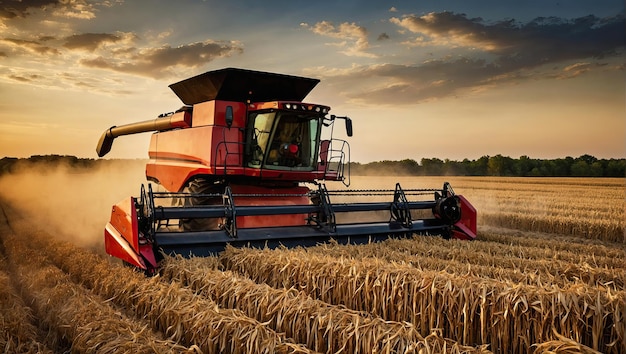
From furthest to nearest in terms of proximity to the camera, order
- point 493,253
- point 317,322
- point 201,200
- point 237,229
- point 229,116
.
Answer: point 201,200 → point 229,116 → point 237,229 → point 493,253 → point 317,322

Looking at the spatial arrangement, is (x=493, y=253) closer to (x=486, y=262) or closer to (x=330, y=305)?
(x=486, y=262)

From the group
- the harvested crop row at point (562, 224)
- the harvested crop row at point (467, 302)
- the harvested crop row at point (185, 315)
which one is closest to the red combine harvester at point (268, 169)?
the harvested crop row at point (185, 315)

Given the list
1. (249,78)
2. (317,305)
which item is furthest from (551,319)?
(249,78)

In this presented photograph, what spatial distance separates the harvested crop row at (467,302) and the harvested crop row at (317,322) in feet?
1.07

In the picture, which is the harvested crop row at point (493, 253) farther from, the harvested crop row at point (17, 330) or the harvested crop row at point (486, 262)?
the harvested crop row at point (17, 330)

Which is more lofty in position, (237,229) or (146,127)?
(146,127)

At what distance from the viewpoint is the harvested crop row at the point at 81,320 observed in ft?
11.6

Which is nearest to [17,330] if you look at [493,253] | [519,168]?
[493,253]

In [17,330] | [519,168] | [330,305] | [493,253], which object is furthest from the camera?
[519,168]

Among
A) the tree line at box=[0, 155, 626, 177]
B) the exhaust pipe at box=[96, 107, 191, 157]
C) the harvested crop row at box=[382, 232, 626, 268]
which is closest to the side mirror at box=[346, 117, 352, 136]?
the harvested crop row at box=[382, 232, 626, 268]

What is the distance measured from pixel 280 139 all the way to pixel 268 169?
60 centimetres

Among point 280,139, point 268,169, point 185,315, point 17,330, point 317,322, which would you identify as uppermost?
point 280,139

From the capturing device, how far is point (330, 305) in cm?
393

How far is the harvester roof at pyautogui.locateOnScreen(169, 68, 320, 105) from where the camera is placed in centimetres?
853
